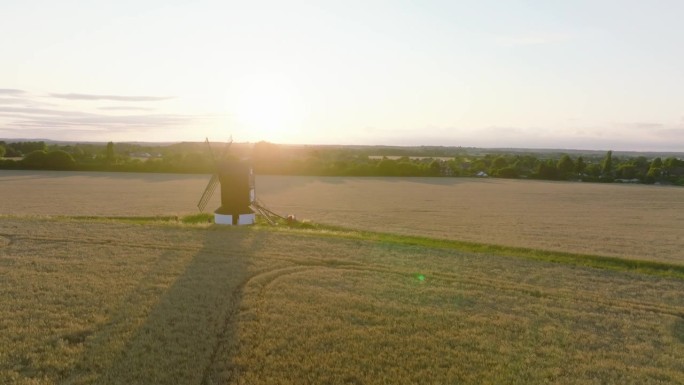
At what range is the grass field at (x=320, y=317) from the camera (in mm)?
12242

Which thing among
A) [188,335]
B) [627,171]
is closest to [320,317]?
[188,335]

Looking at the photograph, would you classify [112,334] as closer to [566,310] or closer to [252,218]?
[566,310]

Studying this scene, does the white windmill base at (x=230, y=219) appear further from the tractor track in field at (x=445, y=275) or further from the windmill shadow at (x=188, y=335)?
the windmill shadow at (x=188, y=335)

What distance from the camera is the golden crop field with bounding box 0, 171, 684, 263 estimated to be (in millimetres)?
34375

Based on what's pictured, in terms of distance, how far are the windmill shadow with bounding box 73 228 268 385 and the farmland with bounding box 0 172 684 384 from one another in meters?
0.06

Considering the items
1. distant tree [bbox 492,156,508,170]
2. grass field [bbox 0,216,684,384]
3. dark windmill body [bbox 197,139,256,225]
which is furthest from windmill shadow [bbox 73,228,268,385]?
distant tree [bbox 492,156,508,170]

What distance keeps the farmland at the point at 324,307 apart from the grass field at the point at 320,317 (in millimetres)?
63

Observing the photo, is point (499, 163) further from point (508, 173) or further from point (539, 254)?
point (539, 254)

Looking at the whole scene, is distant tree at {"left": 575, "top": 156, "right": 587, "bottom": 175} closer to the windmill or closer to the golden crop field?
the golden crop field

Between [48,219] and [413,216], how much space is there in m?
27.1

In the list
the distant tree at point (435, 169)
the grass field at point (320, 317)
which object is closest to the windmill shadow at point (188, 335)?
the grass field at point (320, 317)

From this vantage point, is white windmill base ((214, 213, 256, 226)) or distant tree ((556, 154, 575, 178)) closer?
white windmill base ((214, 213, 256, 226))

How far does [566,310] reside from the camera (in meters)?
17.2

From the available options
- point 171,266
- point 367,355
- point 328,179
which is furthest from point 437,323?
point 328,179
